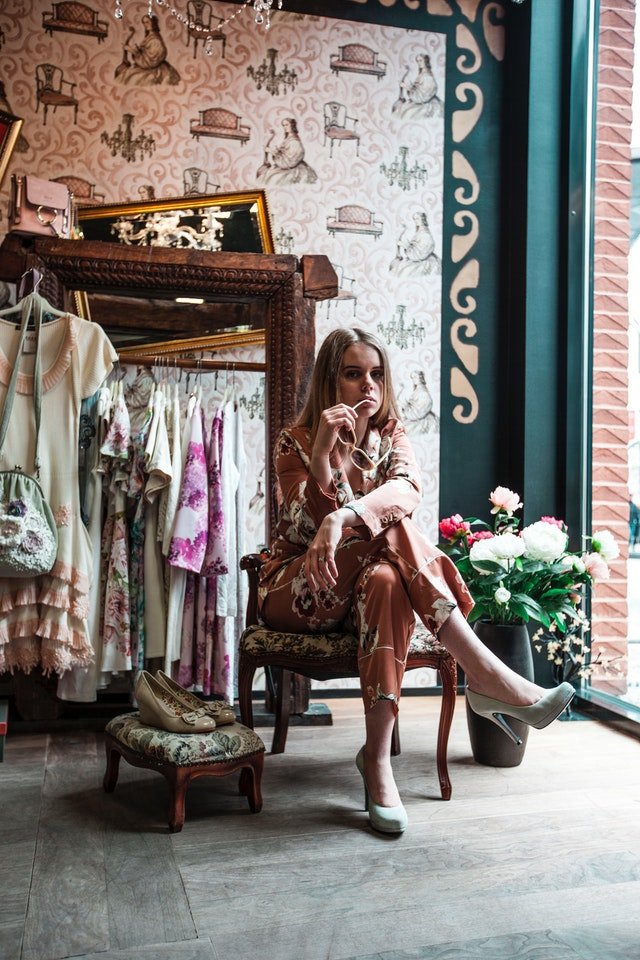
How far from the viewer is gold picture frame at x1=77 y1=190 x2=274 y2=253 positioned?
10.3 feet

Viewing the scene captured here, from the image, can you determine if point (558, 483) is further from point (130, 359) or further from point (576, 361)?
point (130, 359)

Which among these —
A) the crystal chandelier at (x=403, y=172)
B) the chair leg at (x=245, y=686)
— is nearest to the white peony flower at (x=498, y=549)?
the chair leg at (x=245, y=686)

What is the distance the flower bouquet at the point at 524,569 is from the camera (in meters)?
2.46

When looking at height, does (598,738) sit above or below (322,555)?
below

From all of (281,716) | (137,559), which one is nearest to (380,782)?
(281,716)

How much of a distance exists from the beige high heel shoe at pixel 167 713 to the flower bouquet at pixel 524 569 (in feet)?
3.11

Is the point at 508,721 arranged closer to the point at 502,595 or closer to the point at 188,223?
the point at 502,595

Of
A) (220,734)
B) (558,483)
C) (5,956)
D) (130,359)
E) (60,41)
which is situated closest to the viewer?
(5,956)

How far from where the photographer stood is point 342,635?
225 centimetres

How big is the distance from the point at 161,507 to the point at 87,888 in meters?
1.42

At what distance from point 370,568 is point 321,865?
693mm

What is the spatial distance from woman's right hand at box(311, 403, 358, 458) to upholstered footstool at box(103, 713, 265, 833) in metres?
0.75

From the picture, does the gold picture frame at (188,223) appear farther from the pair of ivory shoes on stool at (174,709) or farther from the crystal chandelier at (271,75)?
the pair of ivory shoes on stool at (174,709)

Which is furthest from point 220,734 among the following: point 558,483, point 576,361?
point 576,361
